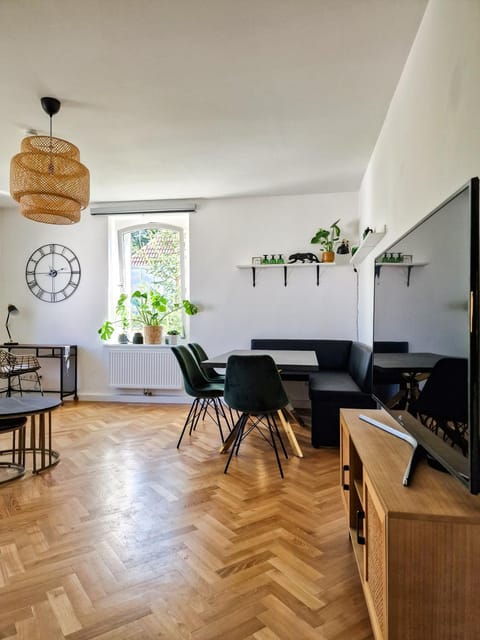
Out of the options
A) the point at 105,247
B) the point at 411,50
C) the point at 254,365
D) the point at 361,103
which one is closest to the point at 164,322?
the point at 105,247

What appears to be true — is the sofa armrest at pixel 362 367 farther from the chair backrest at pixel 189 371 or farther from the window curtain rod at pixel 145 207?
the window curtain rod at pixel 145 207

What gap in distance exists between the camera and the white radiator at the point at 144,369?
4.98 m

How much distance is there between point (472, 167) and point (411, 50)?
4.30 feet

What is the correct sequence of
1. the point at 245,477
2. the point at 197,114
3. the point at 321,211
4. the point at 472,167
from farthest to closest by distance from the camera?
1. the point at 321,211
2. the point at 197,114
3. the point at 245,477
4. the point at 472,167

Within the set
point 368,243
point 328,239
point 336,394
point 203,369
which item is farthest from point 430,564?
point 328,239

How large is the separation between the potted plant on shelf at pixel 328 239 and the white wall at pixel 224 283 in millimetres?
151

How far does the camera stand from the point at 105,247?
17.3 ft

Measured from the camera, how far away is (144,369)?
505 cm

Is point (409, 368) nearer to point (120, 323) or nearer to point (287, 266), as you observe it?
point (287, 266)

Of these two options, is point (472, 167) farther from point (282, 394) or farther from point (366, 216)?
point (366, 216)

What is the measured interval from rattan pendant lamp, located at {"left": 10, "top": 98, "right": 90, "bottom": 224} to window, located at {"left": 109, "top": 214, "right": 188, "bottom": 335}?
262 centimetres

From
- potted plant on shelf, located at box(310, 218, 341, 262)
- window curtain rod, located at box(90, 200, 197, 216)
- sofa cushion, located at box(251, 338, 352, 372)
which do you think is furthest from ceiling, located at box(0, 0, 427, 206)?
sofa cushion, located at box(251, 338, 352, 372)

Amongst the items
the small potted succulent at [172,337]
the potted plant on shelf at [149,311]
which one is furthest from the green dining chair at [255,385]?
the small potted succulent at [172,337]

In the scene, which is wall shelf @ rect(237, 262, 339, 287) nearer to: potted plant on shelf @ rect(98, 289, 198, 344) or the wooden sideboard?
potted plant on shelf @ rect(98, 289, 198, 344)
